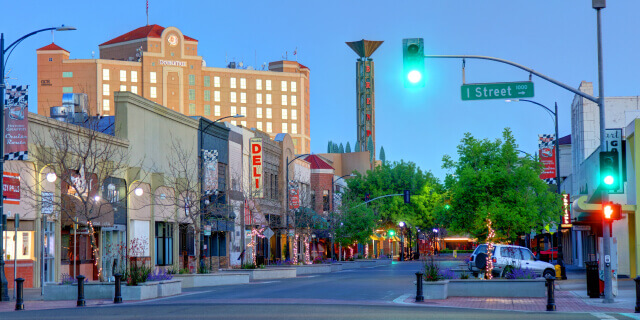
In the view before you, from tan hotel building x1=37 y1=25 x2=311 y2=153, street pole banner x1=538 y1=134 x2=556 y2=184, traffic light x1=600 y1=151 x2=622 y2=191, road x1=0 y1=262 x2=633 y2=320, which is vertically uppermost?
tan hotel building x1=37 y1=25 x2=311 y2=153

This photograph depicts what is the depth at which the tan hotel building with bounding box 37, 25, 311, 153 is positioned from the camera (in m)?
131

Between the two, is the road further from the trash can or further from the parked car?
the parked car

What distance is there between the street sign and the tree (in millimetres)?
23447

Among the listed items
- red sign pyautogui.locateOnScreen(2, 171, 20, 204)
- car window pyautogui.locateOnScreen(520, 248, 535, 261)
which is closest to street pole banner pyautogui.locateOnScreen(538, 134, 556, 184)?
car window pyautogui.locateOnScreen(520, 248, 535, 261)

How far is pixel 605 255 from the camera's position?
24.5 m

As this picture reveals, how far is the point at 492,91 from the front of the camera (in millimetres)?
21812

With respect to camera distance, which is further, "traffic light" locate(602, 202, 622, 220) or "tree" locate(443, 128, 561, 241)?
"tree" locate(443, 128, 561, 241)

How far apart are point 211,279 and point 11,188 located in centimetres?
949

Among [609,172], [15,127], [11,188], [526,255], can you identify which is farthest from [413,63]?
[526,255]

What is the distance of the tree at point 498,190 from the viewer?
45125 mm

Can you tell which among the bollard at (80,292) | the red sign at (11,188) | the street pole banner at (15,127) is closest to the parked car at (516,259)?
the bollard at (80,292)

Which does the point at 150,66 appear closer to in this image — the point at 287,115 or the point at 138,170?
the point at 287,115

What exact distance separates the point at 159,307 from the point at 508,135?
28.3 metres

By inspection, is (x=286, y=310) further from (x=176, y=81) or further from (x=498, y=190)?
(x=176, y=81)
